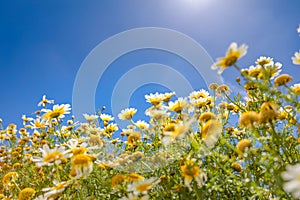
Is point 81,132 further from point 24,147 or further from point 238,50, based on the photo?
point 238,50

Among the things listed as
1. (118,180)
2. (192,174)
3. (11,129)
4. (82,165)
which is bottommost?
(192,174)

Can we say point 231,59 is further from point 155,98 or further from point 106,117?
point 106,117

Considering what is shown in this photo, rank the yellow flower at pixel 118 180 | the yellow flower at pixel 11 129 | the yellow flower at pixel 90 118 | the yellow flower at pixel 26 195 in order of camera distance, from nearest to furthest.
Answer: the yellow flower at pixel 118 180 → the yellow flower at pixel 26 195 → the yellow flower at pixel 90 118 → the yellow flower at pixel 11 129

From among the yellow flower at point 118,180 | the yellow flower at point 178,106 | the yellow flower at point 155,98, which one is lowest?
the yellow flower at point 118,180

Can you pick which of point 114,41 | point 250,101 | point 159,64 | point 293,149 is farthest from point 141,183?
point 114,41

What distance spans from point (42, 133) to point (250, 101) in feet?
6.95

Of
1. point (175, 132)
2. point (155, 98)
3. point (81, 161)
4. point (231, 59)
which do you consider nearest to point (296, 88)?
point (231, 59)

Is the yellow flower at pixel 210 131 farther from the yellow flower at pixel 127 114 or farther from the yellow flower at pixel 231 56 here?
the yellow flower at pixel 127 114

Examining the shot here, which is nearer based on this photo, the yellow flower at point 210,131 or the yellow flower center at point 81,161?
the yellow flower at point 210,131

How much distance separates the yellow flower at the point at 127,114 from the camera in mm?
2595

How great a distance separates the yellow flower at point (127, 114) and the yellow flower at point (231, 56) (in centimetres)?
135

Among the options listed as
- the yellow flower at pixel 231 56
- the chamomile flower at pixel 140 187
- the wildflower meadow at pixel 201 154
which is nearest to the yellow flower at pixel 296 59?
the wildflower meadow at pixel 201 154

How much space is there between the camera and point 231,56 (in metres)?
1.30

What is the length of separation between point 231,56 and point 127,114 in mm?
1411
